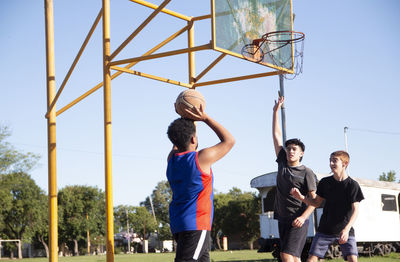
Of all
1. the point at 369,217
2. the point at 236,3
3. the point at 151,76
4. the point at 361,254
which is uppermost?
the point at 236,3

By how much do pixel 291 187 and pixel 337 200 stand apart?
770 millimetres

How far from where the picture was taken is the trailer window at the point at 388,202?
21.4 m

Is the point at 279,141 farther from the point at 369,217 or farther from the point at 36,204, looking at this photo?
the point at 36,204

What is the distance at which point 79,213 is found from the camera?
69.8 meters

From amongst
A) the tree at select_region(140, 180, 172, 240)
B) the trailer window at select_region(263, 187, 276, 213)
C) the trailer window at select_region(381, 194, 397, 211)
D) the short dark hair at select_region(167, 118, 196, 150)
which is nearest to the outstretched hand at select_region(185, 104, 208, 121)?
the short dark hair at select_region(167, 118, 196, 150)

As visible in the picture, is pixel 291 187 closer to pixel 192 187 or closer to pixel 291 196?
pixel 291 196

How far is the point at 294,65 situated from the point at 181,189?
6.44 metres

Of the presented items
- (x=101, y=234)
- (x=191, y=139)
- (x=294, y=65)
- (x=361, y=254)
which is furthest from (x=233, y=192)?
(x=191, y=139)

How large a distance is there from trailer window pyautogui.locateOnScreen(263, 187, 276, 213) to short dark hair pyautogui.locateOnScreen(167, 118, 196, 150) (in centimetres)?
1568

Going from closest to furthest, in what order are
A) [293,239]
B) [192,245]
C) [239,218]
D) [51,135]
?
1. [192,245]
2. [293,239]
3. [51,135]
4. [239,218]

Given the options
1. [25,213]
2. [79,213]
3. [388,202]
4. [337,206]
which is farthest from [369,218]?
[79,213]

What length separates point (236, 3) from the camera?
9195 mm

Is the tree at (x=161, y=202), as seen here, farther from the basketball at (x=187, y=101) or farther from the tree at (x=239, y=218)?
the basketball at (x=187, y=101)

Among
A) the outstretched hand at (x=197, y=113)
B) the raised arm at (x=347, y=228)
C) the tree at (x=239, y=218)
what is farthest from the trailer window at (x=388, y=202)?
the tree at (x=239, y=218)
